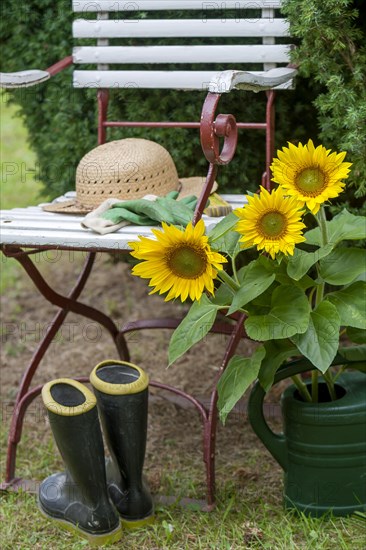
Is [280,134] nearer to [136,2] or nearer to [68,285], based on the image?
[136,2]

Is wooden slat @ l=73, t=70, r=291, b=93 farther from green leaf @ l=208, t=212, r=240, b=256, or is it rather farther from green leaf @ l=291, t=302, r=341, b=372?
green leaf @ l=291, t=302, r=341, b=372

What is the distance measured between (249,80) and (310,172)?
1.07ft

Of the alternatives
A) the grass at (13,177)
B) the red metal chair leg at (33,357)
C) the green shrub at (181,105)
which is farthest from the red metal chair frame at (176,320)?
the grass at (13,177)

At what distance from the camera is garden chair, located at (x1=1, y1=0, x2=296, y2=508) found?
7.13 feet

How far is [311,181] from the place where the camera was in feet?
6.43

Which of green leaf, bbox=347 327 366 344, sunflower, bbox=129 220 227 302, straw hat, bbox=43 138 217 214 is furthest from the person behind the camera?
straw hat, bbox=43 138 217 214

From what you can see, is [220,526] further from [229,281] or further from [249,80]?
[249,80]

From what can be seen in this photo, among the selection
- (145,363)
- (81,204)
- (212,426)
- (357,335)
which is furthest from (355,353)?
→ (145,363)

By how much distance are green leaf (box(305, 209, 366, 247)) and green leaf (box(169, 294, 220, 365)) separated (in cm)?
30

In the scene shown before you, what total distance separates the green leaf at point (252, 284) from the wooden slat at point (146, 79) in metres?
0.79

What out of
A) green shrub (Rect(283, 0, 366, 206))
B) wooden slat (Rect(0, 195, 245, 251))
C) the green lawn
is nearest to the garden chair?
wooden slat (Rect(0, 195, 245, 251))

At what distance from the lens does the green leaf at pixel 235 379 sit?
2.00m

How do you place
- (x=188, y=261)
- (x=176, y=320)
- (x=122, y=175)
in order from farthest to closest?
(x=176, y=320)
(x=122, y=175)
(x=188, y=261)

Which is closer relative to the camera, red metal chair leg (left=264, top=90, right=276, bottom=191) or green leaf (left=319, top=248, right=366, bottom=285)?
green leaf (left=319, top=248, right=366, bottom=285)
